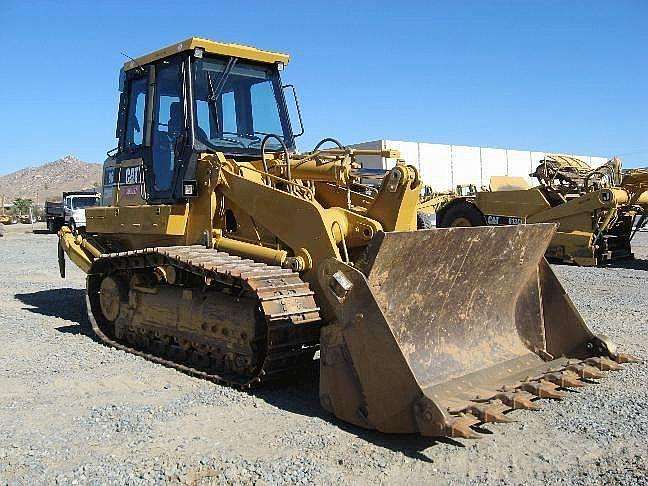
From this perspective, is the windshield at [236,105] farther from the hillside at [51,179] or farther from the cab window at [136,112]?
the hillside at [51,179]

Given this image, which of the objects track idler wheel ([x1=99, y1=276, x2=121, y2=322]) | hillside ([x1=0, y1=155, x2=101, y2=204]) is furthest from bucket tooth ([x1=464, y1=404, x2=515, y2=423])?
hillside ([x1=0, y1=155, x2=101, y2=204])

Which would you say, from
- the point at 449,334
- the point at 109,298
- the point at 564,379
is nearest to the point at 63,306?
the point at 109,298

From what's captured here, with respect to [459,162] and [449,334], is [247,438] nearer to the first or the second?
[449,334]

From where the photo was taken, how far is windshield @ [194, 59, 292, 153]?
684 cm

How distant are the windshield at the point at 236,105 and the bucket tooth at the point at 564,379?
359 centimetres

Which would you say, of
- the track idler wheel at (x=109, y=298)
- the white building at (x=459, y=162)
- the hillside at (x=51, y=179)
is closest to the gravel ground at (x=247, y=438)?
the track idler wheel at (x=109, y=298)

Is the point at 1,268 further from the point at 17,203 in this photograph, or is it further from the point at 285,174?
the point at 17,203

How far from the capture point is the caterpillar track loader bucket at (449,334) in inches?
175

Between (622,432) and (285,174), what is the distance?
356 cm

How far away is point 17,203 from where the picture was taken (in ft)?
153

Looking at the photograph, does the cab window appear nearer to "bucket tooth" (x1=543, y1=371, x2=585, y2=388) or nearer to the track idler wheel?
the track idler wheel

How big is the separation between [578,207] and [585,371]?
9311 mm

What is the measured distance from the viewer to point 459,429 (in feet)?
13.3

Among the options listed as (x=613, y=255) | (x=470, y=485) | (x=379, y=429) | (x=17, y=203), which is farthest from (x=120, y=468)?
(x=17, y=203)
